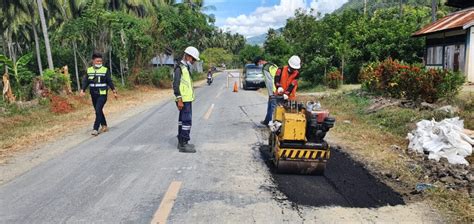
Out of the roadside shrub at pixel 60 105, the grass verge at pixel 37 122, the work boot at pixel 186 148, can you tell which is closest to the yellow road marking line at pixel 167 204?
the work boot at pixel 186 148

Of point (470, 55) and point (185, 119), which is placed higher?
point (470, 55)

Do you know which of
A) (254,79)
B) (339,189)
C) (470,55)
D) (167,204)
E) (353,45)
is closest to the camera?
(167,204)

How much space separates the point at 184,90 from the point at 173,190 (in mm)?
2712

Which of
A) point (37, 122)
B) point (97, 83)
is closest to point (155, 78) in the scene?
point (37, 122)

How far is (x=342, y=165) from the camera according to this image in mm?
7059

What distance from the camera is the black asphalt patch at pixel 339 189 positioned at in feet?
16.9

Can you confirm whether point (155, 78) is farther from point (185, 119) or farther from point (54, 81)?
point (185, 119)

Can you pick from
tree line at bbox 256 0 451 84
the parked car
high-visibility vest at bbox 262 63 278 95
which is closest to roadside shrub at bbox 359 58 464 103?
high-visibility vest at bbox 262 63 278 95

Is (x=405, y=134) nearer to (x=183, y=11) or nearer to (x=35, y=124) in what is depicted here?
(x=35, y=124)

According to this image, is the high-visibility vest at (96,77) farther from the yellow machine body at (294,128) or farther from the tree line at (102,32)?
the tree line at (102,32)

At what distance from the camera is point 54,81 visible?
59.8 feet

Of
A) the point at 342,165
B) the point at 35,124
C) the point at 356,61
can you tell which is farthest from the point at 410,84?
the point at 356,61

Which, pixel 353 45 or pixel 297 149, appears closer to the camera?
pixel 297 149

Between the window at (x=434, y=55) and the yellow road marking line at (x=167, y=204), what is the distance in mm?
20057
